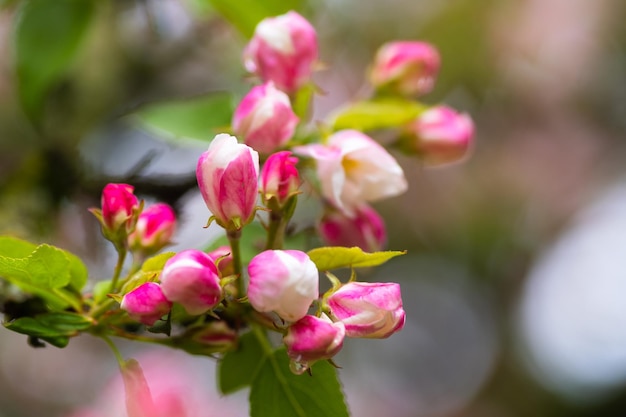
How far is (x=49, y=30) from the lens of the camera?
621 millimetres

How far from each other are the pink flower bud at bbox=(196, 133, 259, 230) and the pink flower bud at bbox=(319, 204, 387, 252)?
132 mm

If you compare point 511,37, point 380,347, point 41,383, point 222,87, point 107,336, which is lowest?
point 380,347

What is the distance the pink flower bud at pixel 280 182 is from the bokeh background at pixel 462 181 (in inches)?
20.4

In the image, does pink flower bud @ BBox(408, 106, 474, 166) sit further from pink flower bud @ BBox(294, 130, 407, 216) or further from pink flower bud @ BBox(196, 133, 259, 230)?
pink flower bud @ BBox(196, 133, 259, 230)

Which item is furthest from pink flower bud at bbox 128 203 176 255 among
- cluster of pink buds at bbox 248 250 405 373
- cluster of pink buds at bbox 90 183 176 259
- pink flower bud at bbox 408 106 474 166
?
pink flower bud at bbox 408 106 474 166

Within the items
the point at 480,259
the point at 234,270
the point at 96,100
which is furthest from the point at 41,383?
the point at 234,270

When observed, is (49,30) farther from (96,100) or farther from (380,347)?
(380,347)

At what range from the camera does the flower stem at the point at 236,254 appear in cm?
35

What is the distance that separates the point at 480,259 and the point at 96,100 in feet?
3.30

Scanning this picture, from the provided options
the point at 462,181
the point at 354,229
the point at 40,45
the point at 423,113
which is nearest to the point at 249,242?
the point at 354,229

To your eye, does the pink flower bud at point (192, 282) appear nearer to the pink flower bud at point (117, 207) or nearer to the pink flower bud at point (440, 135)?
the pink flower bud at point (117, 207)

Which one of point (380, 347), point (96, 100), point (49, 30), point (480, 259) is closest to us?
point (49, 30)

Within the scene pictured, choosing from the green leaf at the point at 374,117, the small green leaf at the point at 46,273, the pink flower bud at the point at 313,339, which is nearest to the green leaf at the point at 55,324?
the small green leaf at the point at 46,273

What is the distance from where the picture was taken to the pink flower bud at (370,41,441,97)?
1.84 feet
